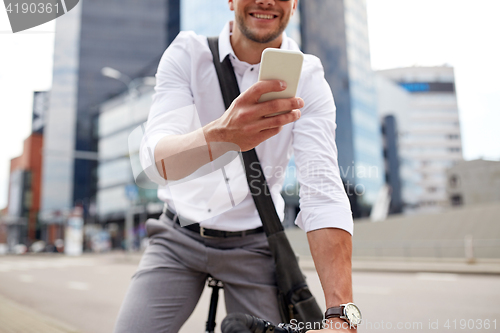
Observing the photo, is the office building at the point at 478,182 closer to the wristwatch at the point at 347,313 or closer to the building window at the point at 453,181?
the building window at the point at 453,181

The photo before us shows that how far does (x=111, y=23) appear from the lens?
50375 millimetres

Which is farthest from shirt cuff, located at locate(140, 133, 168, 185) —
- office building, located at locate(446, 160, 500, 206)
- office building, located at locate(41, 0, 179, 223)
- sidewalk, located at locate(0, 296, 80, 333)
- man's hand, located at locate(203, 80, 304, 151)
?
office building, located at locate(41, 0, 179, 223)

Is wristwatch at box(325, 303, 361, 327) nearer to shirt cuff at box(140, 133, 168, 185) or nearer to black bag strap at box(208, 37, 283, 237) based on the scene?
black bag strap at box(208, 37, 283, 237)

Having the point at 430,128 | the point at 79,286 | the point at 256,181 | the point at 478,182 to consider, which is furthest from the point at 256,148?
the point at 430,128

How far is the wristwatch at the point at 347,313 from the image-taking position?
984 mm

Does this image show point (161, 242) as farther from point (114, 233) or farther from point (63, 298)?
point (114, 233)

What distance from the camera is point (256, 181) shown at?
1394 millimetres

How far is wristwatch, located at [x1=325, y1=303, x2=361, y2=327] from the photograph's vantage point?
3.23 feet

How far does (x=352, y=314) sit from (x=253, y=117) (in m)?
0.59

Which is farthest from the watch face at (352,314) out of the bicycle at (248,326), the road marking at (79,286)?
the road marking at (79,286)

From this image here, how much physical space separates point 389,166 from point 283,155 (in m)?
61.8

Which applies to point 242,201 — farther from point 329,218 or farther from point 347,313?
point 347,313

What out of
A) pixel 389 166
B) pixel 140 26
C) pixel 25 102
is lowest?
pixel 25 102

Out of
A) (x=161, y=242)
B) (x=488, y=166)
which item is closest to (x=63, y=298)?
(x=161, y=242)
